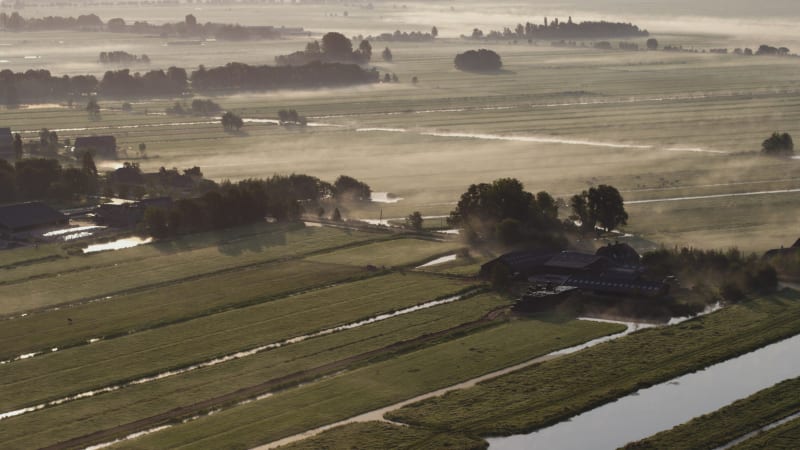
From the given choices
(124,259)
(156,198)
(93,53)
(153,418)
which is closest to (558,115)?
(156,198)

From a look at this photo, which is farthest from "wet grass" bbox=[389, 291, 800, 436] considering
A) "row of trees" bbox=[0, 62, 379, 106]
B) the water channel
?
"row of trees" bbox=[0, 62, 379, 106]

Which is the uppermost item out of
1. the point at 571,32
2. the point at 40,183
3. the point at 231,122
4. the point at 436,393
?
the point at 571,32

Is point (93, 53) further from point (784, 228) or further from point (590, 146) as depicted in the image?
point (784, 228)

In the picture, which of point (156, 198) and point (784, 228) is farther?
point (156, 198)

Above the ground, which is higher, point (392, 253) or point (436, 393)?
point (392, 253)

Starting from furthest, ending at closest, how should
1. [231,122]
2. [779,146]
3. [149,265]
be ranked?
[231,122] < [779,146] < [149,265]

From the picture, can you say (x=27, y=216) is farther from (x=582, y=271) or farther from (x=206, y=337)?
(x=582, y=271)

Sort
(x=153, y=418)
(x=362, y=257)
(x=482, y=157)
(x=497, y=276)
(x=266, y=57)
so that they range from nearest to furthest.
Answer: (x=153, y=418) < (x=497, y=276) < (x=362, y=257) < (x=482, y=157) < (x=266, y=57)

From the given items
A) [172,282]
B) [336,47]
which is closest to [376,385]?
[172,282]
